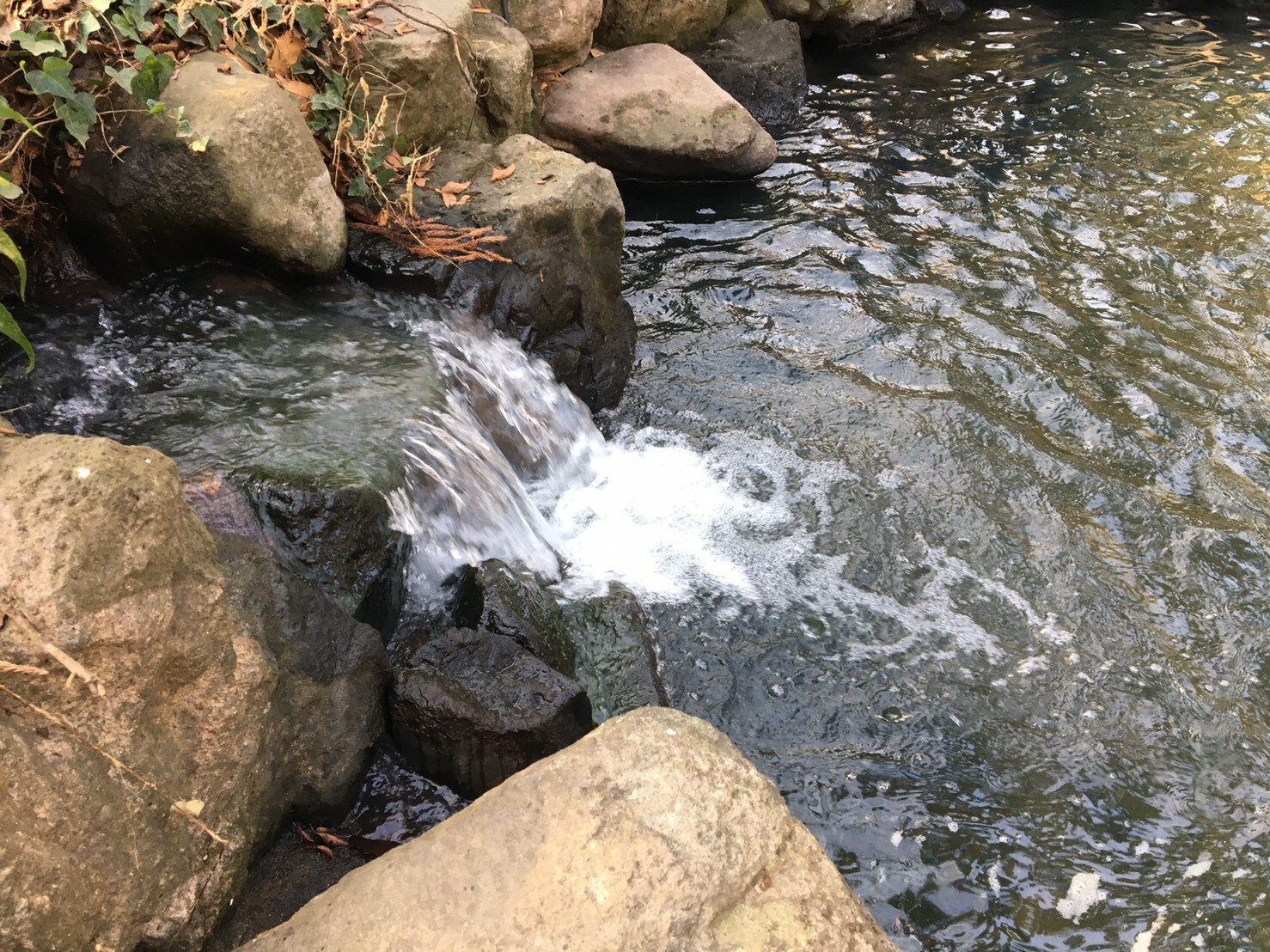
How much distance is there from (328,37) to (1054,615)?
4189mm

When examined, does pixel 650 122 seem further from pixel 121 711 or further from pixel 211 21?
pixel 121 711

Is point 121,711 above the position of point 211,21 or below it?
below

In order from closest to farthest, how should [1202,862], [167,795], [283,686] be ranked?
[167,795]
[283,686]
[1202,862]

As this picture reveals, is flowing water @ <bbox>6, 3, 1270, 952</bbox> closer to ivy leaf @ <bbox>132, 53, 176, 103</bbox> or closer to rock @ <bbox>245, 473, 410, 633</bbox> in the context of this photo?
rock @ <bbox>245, 473, 410, 633</bbox>

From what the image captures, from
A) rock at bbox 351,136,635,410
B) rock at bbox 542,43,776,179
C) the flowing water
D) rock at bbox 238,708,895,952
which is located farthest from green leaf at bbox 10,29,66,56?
rock at bbox 542,43,776,179

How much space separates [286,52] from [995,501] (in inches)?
153

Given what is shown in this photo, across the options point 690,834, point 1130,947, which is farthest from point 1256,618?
point 690,834

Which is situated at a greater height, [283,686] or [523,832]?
[523,832]

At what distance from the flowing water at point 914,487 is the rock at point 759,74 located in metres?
1.82

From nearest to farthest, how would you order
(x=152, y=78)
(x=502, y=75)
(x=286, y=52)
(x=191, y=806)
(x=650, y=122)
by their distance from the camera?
(x=191, y=806), (x=152, y=78), (x=286, y=52), (x=502, y=75), (x=650, y=122)

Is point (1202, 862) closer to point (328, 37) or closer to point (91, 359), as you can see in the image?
point (91, 359)

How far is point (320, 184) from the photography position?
451 cm

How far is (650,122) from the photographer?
24.7 ft

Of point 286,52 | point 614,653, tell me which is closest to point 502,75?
point 286,52
